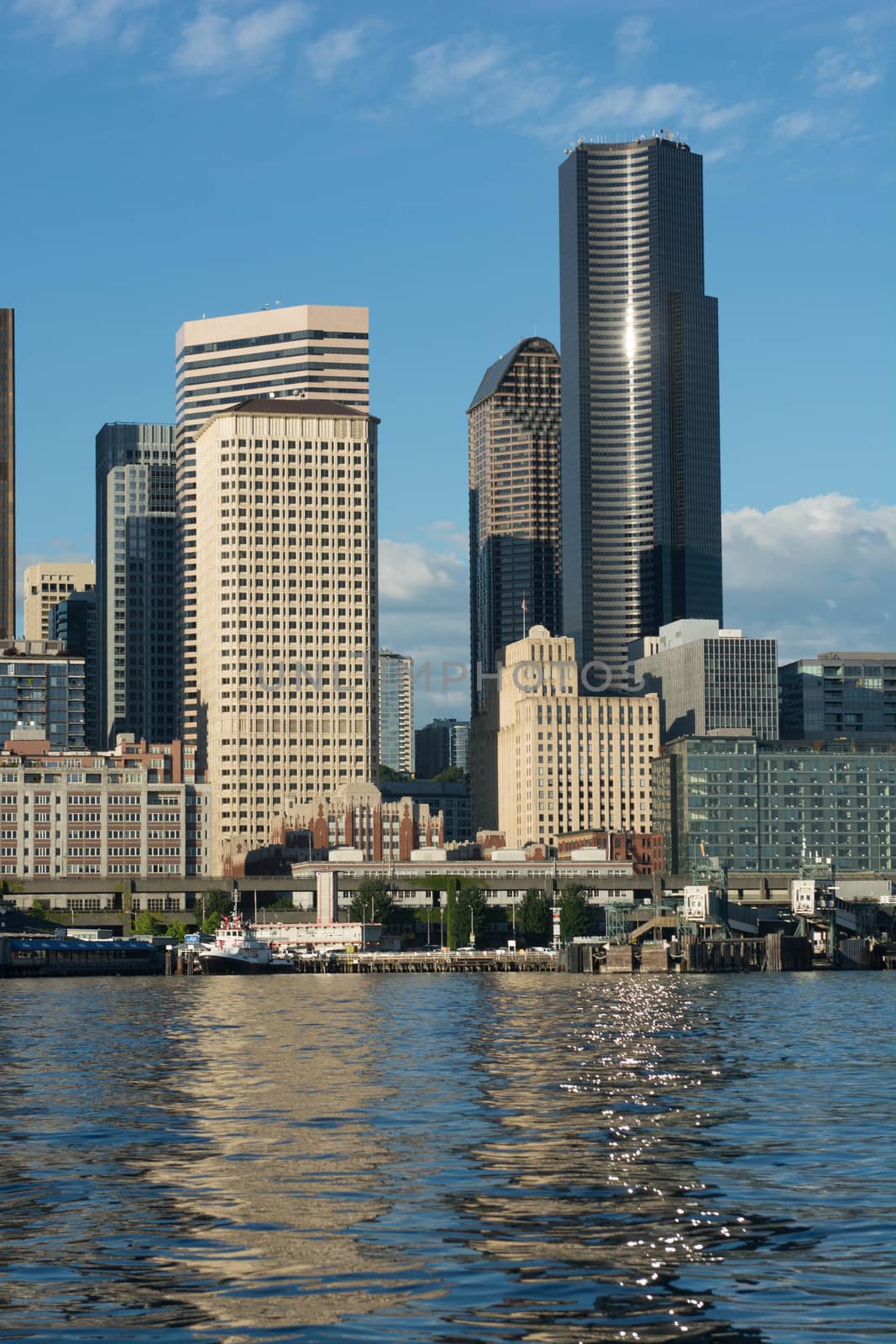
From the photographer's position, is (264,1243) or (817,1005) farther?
(817,1005)

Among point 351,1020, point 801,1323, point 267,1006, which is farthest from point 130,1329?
point 267,1006

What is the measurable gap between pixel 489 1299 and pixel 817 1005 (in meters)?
126

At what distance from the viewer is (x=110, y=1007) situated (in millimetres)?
171875

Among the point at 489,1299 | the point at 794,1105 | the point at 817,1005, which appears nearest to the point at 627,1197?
the point at 489,1299

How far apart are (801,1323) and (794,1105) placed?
4066 centimetres

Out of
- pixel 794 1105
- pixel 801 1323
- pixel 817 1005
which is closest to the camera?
pixel 801 1323

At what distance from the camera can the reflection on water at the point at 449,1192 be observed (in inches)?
1759

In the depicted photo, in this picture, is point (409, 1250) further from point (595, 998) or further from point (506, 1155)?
point (595, 998)

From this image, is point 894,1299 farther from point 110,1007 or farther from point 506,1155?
point 110,1007

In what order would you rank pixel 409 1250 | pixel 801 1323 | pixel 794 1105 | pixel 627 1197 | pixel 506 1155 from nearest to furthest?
pixel 801 1323 → pixel 409 1250 → pixel 627 1197 → pixel 506 1155 → pixel 794 1105

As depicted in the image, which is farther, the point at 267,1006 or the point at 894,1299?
the point at 267,1006

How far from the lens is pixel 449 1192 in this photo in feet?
198

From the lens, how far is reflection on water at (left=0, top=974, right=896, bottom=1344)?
147ft

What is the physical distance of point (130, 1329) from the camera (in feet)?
142
